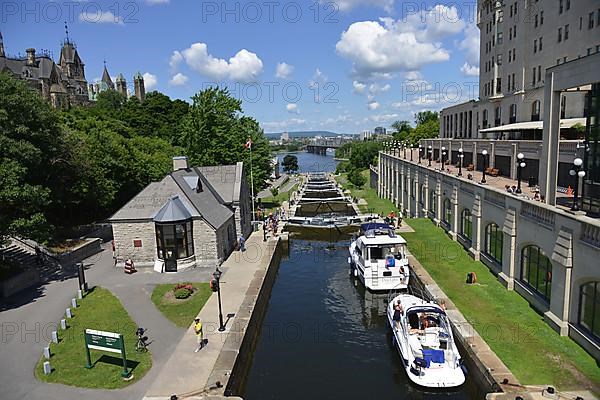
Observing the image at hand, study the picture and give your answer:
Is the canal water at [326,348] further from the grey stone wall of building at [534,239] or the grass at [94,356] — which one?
the grey stone wall of building at [534,239]

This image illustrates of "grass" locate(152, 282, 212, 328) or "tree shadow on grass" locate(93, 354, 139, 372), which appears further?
"grass" locate(152, 282, 212, 328)

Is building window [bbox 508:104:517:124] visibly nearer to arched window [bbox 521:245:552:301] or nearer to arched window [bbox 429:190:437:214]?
arched window [bbox 429:190:437:214]

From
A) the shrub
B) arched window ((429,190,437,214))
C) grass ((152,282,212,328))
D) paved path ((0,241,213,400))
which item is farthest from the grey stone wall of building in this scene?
the shrub

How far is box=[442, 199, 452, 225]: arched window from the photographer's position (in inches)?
1467

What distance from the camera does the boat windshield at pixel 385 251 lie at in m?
28.5

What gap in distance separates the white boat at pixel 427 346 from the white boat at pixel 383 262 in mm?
5968

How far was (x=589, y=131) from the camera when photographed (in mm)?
19875

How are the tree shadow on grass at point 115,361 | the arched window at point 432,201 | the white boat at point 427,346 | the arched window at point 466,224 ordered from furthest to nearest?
the arched window at point 432,201
the arched window at point 466,224
the tree shadow on grass at point 115,361
the white boat at point 427,346

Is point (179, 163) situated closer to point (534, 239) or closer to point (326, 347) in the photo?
point (326, 347)

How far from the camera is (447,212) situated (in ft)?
126

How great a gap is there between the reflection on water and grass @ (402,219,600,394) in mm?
2229

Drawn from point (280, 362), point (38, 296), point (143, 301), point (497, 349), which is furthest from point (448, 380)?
point (38, 296)

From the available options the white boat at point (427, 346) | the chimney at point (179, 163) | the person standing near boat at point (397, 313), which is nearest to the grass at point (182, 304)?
the person standing near boat at point (397, 313)

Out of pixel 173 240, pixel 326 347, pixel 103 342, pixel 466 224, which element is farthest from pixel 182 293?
pixel 466 224
